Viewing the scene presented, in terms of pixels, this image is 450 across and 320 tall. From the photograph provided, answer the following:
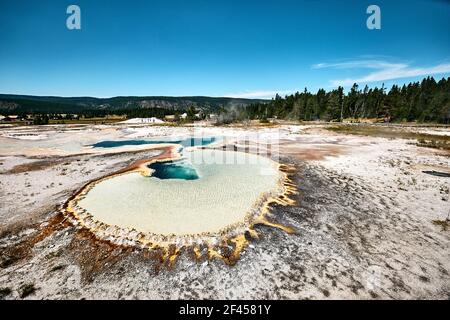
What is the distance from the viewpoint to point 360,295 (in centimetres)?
579

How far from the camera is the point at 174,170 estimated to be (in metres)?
19.1

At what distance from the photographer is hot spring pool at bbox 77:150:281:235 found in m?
9.93

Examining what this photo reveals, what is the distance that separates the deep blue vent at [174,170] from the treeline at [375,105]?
57.9 m

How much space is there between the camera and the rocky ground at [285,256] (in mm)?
6074

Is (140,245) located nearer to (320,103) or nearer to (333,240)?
(333,240)

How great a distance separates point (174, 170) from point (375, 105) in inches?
3325

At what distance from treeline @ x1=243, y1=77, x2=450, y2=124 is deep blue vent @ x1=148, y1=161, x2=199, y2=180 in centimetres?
5794

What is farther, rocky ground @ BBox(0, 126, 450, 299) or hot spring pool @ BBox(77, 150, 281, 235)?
hot spring pool @ BBox(77, 150, 281, 235)

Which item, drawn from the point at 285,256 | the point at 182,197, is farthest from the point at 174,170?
the point at 285,256

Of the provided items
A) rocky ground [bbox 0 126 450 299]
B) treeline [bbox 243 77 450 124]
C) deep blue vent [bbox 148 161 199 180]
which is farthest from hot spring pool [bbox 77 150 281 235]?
treeline [bbox 243 77 450 124]

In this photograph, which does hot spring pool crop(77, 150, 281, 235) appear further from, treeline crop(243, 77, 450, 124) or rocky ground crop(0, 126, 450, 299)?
treeline crop(243, 77, 450, 124)
